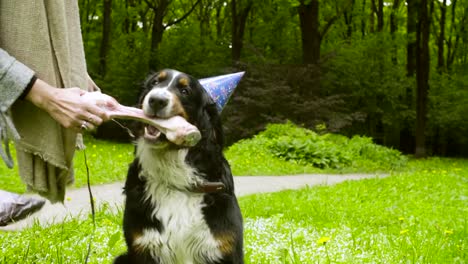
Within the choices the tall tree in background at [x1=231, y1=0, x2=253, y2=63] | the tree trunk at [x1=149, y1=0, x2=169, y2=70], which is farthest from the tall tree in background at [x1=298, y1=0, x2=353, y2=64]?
the tree trunk at [x1=149, y1=0, x2=169, y2=70]

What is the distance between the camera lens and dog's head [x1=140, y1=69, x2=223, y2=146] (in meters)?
2.91

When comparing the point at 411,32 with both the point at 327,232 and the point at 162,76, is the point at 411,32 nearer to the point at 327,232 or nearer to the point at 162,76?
the point at 327,232

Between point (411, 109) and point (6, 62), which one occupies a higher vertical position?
point (6, 62)

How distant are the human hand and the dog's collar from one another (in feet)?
3.01

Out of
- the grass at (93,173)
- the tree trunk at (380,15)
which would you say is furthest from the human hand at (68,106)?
the tree trunk at (380,15)

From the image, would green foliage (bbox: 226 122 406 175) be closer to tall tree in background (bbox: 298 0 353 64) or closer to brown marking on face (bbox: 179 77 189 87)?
tall tree in background (bbox: 298 0 353 64)

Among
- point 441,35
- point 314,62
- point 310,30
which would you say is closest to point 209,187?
point 314,62

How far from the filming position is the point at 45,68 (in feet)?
8.03

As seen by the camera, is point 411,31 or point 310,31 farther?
point 411,31

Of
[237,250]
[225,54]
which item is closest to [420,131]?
[225,54]

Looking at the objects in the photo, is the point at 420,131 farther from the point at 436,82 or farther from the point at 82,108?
the point at 82,108

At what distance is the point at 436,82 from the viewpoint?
25.4 metres

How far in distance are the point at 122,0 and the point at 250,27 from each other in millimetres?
6555

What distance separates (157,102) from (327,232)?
9.53 feet
